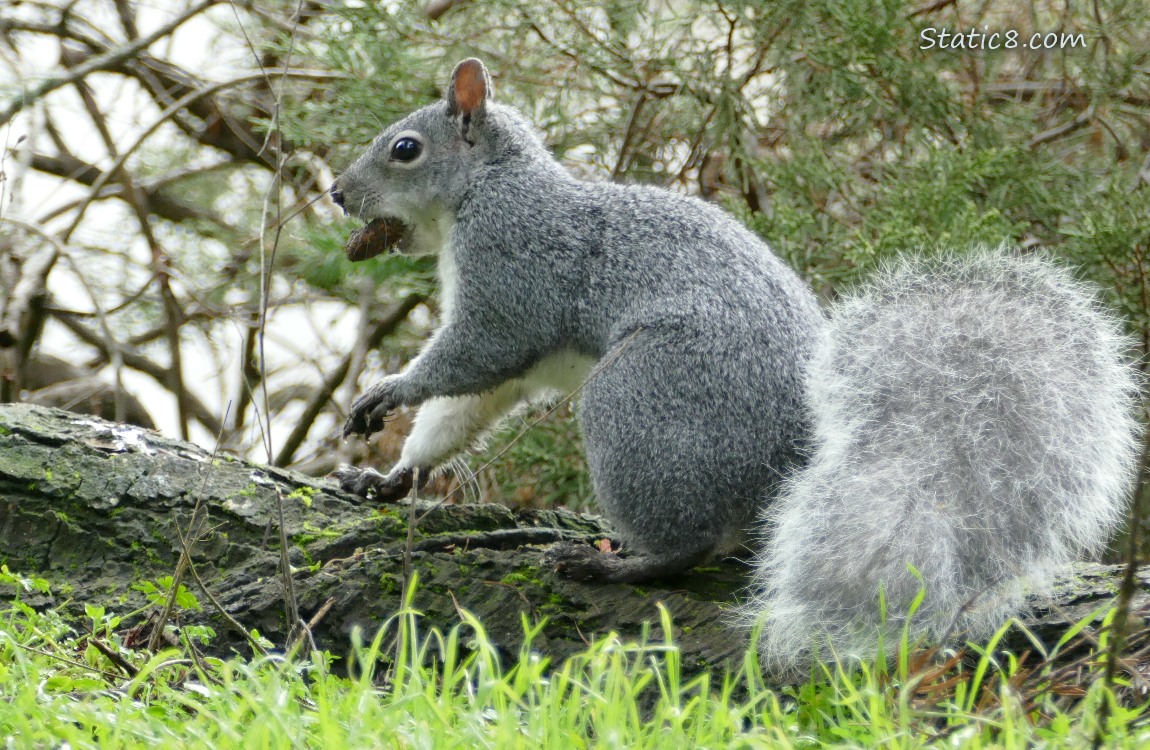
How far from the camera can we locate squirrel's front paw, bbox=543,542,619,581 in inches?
98.3

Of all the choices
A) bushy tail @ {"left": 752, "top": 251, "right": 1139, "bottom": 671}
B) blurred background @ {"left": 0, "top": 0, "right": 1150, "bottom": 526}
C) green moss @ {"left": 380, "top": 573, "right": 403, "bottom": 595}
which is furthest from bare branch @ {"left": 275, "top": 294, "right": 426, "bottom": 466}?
bushy tail @ {"left": 752, "top": 251, "right": 1139, "bottom": 671}

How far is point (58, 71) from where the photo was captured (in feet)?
14.4

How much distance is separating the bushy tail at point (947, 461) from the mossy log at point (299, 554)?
0.66ft

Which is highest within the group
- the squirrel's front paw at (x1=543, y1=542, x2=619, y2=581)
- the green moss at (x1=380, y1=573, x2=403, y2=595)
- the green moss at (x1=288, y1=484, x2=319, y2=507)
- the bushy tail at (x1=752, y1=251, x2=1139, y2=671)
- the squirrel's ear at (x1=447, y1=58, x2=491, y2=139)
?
the squirrel's ear at (x1=447, y1=58, x2=491, y2=139)

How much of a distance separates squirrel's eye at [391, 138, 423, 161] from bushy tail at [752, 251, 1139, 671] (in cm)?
125

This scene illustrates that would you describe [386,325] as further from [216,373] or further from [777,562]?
[777,562]

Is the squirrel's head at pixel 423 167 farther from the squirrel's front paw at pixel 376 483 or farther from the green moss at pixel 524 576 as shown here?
the green moss at pixel 524 576

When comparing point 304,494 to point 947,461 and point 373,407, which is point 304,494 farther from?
point 947,461

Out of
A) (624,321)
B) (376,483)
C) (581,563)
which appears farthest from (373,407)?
(581,563)

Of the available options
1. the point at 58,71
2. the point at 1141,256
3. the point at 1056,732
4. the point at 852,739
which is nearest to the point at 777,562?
the point at 852,739

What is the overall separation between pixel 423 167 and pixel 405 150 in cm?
7

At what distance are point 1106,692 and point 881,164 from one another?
259cm

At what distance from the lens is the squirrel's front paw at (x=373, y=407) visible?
9.96 feet
